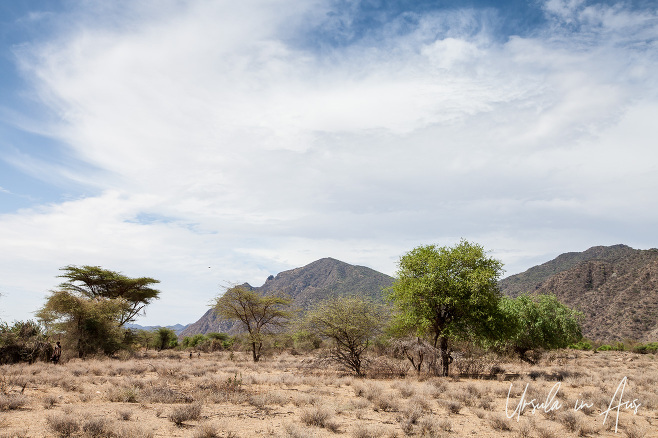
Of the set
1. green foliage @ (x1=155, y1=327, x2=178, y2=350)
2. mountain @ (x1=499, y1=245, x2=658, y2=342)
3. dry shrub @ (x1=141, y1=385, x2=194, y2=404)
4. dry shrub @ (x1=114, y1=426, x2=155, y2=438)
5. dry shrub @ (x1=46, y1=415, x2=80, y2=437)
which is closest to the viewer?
dry shrub @ (x1=114, y1=426, x2=155, y2=438)

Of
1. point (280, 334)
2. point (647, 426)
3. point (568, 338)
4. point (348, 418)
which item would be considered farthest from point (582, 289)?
point (348, 418)

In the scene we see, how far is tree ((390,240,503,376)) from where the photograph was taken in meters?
24.3

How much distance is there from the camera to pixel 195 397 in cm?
1469

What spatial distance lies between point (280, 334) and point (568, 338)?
26.3m

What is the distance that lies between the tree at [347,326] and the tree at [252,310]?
13.4 meters

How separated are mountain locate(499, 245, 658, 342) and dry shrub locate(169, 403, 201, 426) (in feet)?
239

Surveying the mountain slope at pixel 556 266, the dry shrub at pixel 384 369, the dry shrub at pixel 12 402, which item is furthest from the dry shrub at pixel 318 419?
the mountain slope at pixel 556 266

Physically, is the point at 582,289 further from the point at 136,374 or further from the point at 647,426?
the point at 136,374

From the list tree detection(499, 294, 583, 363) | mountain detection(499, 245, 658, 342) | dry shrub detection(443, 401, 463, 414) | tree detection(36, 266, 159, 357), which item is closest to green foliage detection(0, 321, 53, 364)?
tree detection(36, 266, 159, 357)

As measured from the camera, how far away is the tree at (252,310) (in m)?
37.8

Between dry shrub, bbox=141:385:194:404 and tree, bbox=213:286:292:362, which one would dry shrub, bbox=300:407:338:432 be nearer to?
dry shrub, bbox=141:385:194:404

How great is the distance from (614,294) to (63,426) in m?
92.4

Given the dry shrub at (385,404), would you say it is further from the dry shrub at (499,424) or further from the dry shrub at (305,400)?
the dry shrub at (499,424)

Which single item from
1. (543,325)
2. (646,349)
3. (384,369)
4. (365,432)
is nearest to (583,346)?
(646,349)
